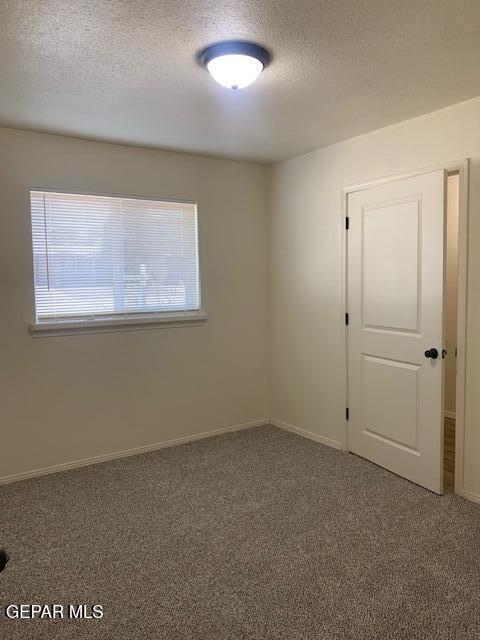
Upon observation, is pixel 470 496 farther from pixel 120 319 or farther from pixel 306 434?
pixel 120 319

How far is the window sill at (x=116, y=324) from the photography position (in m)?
3.36

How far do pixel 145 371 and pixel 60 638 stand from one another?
7.10 ft

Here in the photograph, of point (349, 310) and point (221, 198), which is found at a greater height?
point (221, 198)

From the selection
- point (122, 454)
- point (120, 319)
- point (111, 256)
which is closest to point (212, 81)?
point (111, 256)

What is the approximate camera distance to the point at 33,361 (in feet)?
11.0

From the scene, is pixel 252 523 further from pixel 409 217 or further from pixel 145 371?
pixel 409 217


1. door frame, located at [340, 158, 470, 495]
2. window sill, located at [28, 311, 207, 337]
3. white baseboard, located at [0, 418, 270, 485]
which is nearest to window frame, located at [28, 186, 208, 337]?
window sill, located at [28, 311, 207, 337]

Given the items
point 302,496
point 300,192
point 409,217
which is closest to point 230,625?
point 302,496

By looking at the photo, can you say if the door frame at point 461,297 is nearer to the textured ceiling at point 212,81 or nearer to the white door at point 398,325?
the white door at point 398,325

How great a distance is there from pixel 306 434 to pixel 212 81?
296 cm

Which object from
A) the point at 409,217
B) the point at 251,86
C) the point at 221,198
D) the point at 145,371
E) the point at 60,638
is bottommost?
the point at 60,638

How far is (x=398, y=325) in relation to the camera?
3225mm

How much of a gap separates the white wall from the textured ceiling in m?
0.17

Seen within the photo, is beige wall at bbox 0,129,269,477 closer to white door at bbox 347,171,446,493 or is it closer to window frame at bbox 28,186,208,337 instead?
window frame at bbox 28,186,208,337
